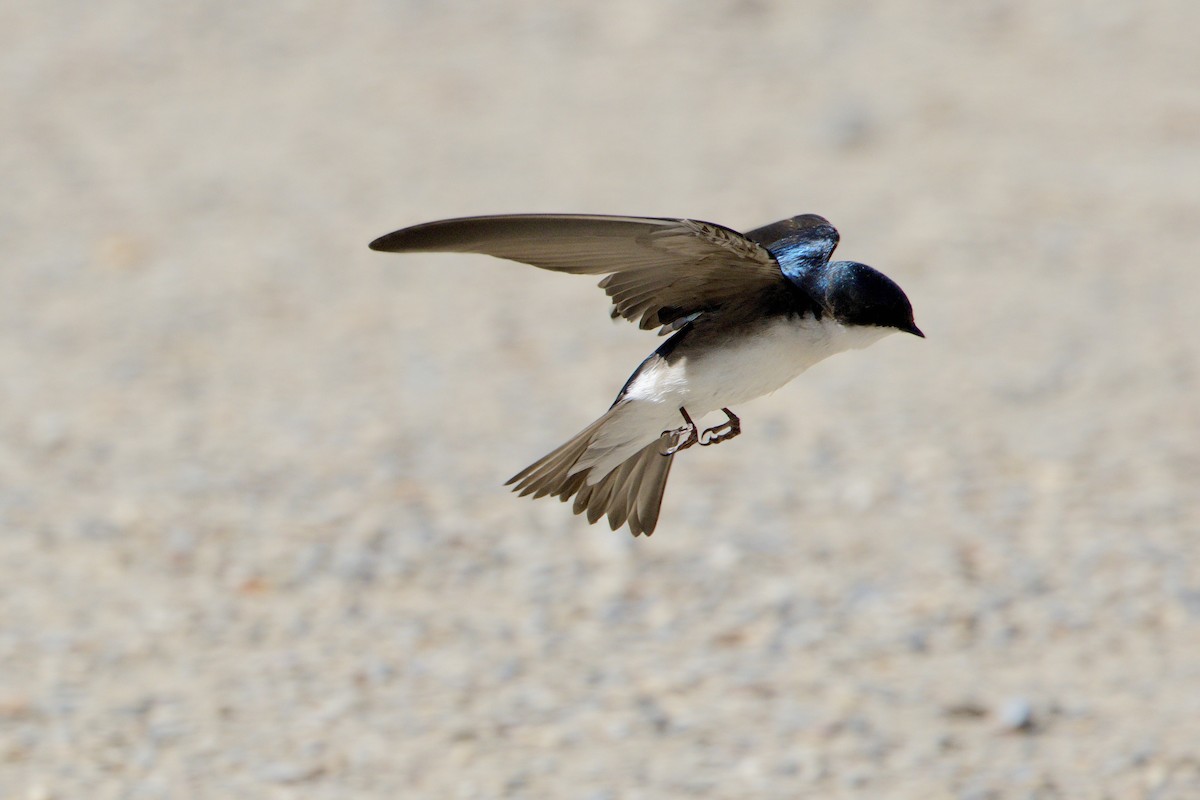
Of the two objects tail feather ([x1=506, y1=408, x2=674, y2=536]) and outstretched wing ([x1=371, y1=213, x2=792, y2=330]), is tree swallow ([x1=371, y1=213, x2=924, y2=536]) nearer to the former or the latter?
outstretched wing ([x1=371, y1=213, x2=792, y2=330])

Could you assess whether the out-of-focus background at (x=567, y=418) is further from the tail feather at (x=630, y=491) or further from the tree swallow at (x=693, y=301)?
the tree swallow at (x=693, y=301)

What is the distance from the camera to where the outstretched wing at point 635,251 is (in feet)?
8.02

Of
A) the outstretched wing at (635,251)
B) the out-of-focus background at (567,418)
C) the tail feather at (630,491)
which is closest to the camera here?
the outstretched wing at (635,251)

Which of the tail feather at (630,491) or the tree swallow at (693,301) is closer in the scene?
the tree swallow at (693,301)

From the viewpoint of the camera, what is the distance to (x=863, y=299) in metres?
2.66

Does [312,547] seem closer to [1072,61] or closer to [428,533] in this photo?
[428,533]

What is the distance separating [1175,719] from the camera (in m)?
4.46

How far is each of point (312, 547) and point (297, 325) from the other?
202 centimetres

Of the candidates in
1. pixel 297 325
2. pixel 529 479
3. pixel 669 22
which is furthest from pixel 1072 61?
pixel 529 479

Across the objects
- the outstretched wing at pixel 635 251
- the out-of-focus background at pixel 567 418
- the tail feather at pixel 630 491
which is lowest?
the tail feather at pixel 630 491

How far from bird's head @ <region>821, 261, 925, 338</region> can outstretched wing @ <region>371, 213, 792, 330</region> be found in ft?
0.31

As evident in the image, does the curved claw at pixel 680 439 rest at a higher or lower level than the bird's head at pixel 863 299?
lower

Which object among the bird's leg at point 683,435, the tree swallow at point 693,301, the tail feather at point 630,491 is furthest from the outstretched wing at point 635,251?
the tail feather at point 630,491

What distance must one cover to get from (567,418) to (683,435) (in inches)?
136
